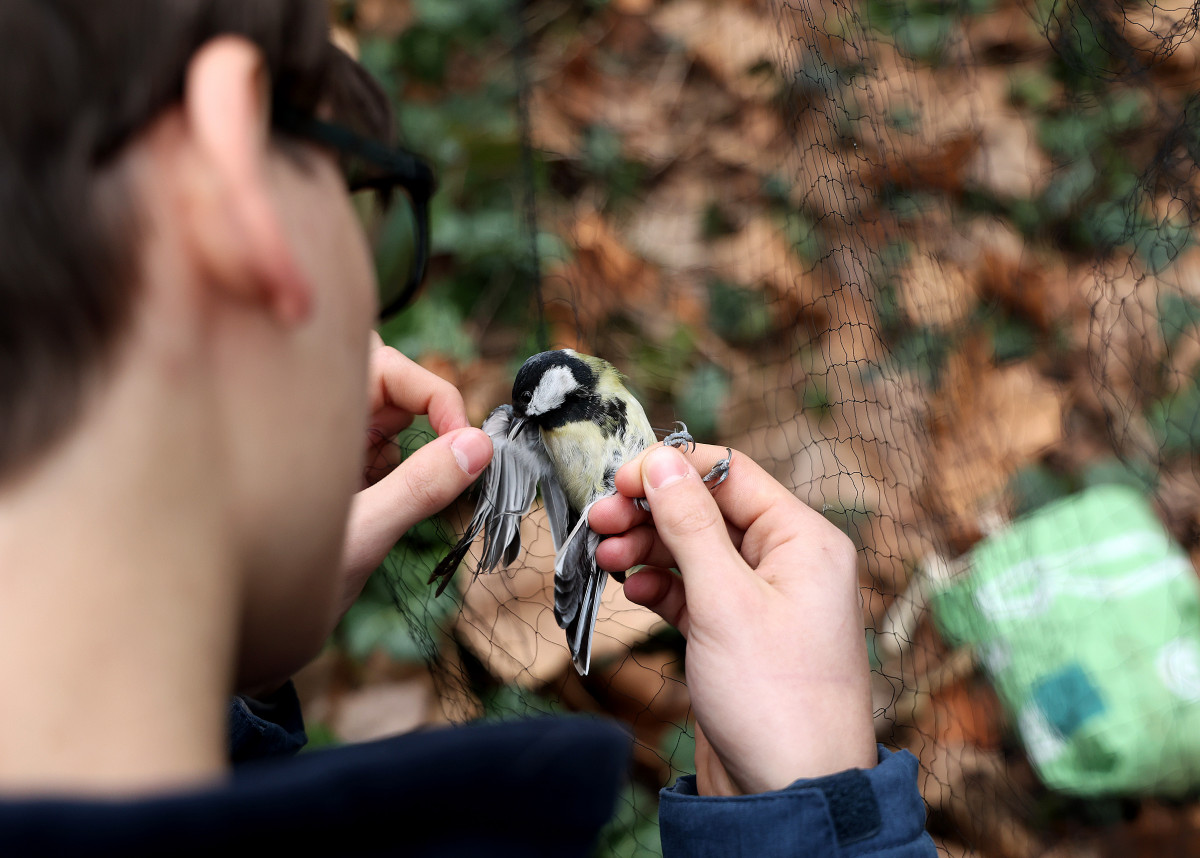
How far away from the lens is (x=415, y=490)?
847 mm

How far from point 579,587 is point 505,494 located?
15 centimetres

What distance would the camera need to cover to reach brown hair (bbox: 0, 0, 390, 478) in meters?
0.32

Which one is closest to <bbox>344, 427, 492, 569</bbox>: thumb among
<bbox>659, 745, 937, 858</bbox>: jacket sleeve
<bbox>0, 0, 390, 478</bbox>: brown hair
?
<bbox>659, 745, 937, 858</bbox>: jacket sleeve

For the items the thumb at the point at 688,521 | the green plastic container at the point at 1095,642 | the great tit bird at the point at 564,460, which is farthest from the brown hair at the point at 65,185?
the green plastic container at the point at 1095,642

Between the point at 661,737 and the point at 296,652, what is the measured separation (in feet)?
3.04

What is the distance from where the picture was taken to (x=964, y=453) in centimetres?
143

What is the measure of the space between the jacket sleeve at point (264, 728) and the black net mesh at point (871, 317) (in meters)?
0.17

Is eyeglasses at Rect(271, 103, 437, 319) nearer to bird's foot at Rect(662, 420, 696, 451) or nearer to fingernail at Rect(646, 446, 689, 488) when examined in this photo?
fingernail at Rect(646, 446, 689, 488)

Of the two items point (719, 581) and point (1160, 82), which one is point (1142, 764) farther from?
point (1160, 82)

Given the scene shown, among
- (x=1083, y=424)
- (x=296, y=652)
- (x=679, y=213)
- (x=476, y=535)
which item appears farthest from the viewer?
(x=679, y=213)

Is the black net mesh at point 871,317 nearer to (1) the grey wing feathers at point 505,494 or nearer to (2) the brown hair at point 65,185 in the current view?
(1) the grey wing feathers at point 505,494

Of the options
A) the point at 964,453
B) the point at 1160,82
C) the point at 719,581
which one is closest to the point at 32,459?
the point at 719,581

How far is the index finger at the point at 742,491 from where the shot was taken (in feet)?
2.64

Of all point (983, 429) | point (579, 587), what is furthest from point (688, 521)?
point (983, 429)
